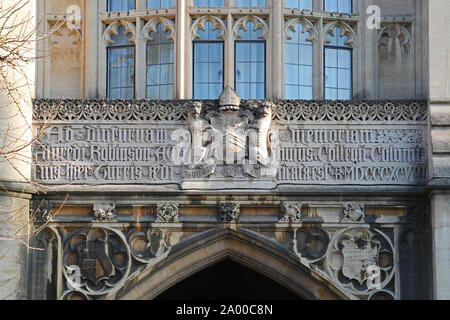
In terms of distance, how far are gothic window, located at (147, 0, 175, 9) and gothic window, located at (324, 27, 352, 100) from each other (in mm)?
2444

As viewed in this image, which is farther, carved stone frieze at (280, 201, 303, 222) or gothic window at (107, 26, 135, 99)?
gothic window at (107, 26, 135, 99)

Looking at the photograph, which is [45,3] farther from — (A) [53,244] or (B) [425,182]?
(B) [425,182]

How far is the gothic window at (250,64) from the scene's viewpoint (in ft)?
58.7

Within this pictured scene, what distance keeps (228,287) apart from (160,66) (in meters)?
4.44

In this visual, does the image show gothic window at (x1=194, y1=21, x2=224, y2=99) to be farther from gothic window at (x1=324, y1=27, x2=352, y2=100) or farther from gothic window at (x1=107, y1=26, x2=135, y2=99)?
gothic window at (x1=324, y1=27, x2=352, y2=100)

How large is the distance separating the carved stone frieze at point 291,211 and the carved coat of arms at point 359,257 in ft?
2.51

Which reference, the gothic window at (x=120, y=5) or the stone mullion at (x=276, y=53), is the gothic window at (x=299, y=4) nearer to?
the stone mullion at (x=276, y=53)

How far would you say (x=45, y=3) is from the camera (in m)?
18.3

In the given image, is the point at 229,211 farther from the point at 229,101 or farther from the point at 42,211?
the point at 42,211

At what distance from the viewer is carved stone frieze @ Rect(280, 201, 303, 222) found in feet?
55.6

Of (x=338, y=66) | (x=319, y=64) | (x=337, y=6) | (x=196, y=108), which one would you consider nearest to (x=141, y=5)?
(x=196, y=108)

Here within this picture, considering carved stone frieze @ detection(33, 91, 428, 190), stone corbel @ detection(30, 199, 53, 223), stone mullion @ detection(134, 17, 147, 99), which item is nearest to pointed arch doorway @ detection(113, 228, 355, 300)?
carved stone frieze @ detection(33, 91, 428, 190)
